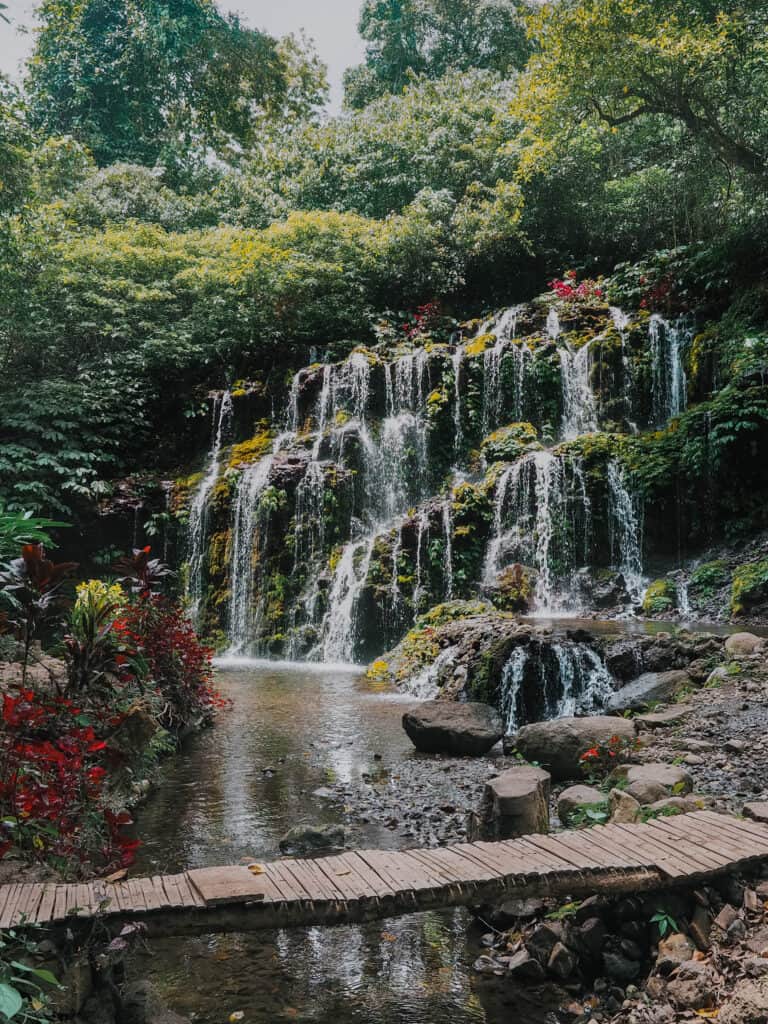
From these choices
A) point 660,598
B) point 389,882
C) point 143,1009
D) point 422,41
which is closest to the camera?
point 143,1009

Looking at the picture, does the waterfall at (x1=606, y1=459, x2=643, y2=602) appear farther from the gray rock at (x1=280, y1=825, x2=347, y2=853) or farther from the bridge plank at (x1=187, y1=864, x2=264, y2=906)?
the bridge plank at (x1=187, y1=864, x2=264, y2=906)

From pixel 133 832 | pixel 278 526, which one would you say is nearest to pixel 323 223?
pixel 278 526

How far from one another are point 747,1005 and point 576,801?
82.7 inches

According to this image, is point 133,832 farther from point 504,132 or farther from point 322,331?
point 504,132

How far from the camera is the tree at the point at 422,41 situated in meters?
30.4

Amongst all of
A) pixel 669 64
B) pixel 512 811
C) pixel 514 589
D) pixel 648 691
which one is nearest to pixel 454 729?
pixel 648 691

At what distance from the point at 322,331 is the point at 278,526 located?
23.8 ft

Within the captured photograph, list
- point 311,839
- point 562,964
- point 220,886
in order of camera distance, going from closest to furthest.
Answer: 1. point 220,886
2. point 562,964
3. point 311,839

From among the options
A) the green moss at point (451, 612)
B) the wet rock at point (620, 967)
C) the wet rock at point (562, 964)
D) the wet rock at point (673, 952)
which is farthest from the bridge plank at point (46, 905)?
the green moss at point (451, 612)

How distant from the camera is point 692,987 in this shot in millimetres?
2740

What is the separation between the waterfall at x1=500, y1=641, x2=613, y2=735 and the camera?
8.02 m

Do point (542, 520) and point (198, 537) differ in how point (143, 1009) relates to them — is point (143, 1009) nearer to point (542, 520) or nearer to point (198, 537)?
point (542, 520)

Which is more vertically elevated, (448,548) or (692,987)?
(448,548)

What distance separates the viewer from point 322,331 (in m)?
20.5
